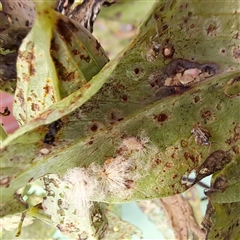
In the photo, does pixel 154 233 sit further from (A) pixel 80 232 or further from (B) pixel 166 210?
(A) pixel 80 232

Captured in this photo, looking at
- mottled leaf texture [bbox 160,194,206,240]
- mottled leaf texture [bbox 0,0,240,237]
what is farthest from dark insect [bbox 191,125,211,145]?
mottled leaf texture [bbox 160,194,206,240]

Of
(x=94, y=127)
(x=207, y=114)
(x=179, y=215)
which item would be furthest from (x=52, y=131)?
(x=179, y=215)

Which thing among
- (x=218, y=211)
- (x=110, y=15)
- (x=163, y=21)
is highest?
(x=110, y=15)

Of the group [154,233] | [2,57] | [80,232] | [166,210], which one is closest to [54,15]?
[2,57]

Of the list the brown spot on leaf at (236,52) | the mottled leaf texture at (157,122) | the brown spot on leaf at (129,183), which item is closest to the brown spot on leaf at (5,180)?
the mottled leaf texture at (157,122)

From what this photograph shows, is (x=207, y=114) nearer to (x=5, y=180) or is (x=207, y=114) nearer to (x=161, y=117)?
(x=161, y=117)

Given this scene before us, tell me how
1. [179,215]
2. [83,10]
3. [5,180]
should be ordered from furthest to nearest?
[179,215]
[83,10]
[5,180]

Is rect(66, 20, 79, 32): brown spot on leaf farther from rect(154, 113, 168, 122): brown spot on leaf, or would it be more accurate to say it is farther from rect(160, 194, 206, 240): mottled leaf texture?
rect(160, 194, 206, 240): mottled leaf texture
